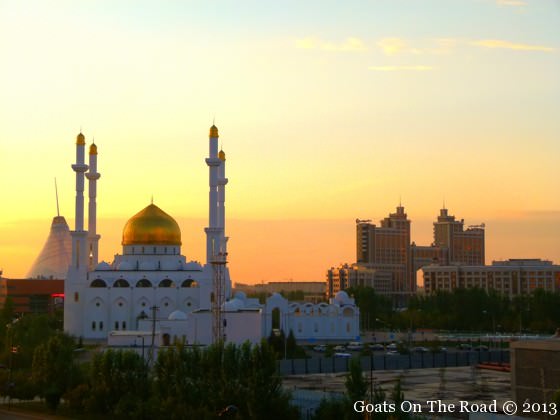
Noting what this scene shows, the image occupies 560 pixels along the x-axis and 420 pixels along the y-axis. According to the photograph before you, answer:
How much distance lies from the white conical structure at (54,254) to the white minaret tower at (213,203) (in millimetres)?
68984

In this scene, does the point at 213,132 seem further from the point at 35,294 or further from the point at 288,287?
the point at 288,287

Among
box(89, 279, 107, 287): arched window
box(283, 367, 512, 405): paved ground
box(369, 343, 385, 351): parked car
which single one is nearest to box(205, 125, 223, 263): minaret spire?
box(89, 279, 107, 287): arched window

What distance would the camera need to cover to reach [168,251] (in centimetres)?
6606

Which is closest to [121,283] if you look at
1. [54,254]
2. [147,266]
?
[147,266]

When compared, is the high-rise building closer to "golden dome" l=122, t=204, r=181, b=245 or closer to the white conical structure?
the white conical structure

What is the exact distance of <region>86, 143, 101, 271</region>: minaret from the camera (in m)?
66.1

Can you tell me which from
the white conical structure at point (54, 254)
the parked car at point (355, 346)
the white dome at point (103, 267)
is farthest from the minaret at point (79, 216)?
the white conical structure at point (54, 254)

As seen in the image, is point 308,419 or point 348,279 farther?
point 348,279

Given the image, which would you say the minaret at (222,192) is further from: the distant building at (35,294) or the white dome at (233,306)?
the distant building at (35,294)

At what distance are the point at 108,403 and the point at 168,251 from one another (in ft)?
117

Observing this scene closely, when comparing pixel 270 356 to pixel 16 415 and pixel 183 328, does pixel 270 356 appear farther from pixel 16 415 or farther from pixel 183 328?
pixel 183 328

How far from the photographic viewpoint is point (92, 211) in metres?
66.7

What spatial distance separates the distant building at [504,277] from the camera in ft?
379

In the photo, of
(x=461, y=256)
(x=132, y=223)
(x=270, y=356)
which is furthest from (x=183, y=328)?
(x=461, y=256)
